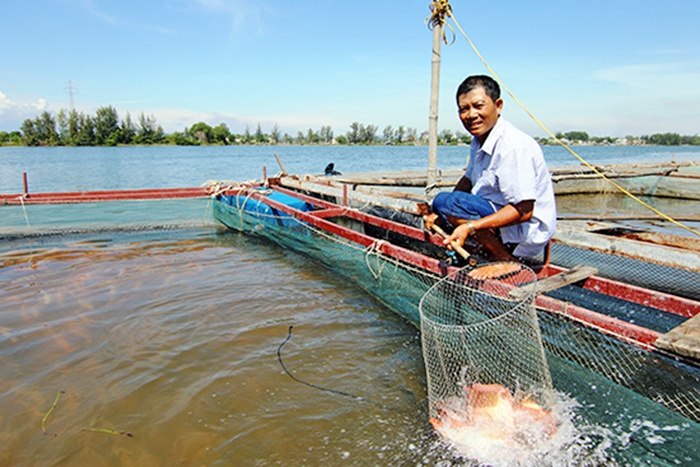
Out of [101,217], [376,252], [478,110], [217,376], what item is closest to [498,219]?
[478,110]

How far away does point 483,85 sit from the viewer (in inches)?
113

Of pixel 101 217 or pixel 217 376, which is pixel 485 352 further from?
pixel 101 217

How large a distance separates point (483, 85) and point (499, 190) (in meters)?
0.75

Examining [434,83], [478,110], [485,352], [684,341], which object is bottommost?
[485,352]

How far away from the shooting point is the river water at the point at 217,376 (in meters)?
2.53

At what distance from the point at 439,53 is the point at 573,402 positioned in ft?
16.8

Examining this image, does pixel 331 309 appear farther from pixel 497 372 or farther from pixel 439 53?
pixel 439 53

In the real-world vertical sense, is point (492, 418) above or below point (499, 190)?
below

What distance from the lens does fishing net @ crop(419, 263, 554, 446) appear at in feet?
8.29

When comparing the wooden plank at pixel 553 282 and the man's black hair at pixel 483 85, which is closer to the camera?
the wooden plank at pixel 553 282

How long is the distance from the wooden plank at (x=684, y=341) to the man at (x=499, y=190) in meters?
1.05

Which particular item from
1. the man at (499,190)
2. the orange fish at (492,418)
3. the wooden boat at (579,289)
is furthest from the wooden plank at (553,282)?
the orange fish at (492,418)

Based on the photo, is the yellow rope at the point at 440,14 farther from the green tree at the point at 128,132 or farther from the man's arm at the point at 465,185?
the green tree at the point at 128,132

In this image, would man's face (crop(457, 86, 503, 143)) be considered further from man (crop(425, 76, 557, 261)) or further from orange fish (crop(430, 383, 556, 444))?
orange fish (crop(430, 383, 556, 444))
